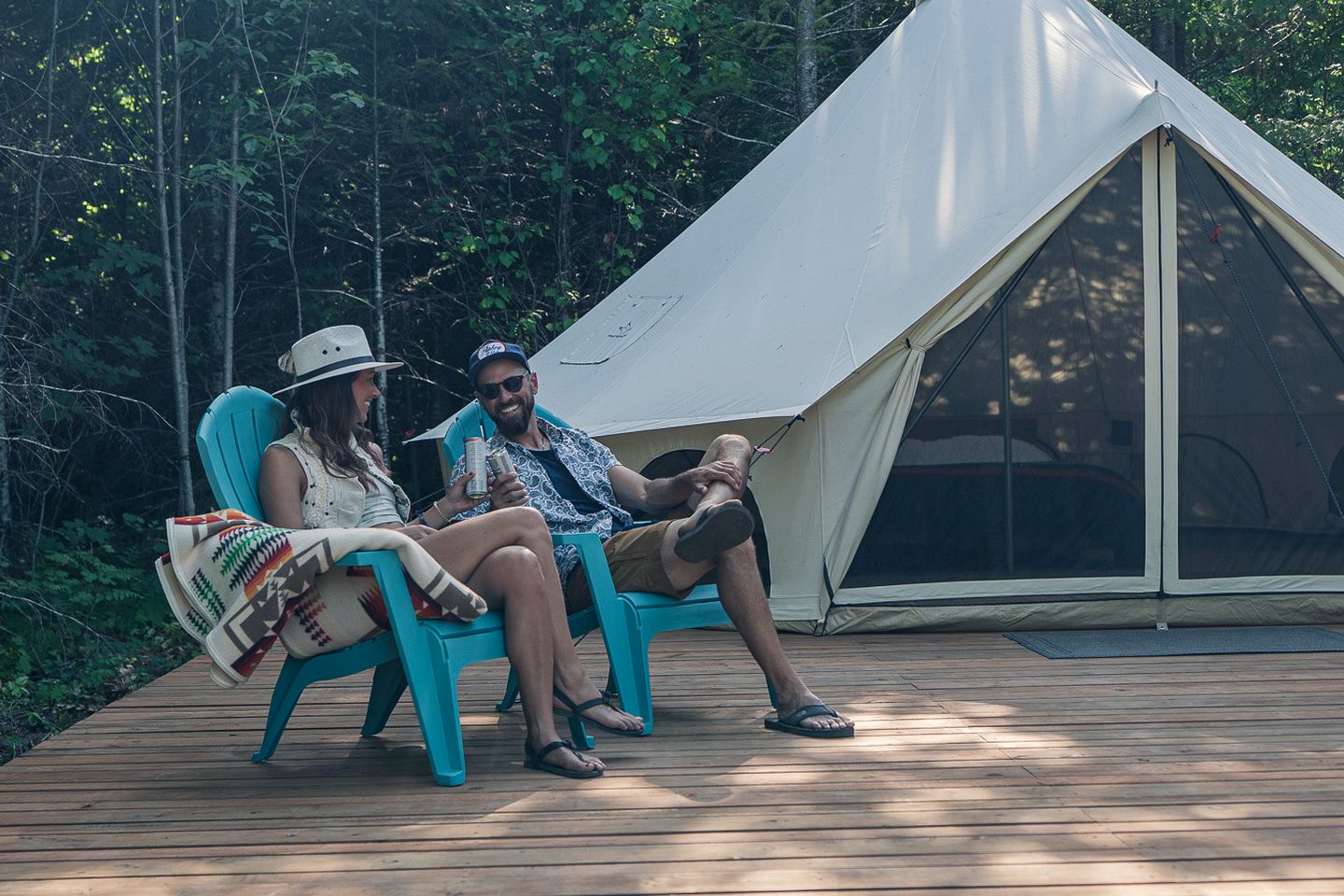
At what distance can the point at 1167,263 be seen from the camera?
4246mm

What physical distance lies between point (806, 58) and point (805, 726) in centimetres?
527

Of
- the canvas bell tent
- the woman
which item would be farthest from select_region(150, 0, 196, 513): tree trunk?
the woman

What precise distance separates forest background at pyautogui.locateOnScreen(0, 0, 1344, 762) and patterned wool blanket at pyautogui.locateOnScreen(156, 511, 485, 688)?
2250 mm

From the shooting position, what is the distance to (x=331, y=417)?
2.82 metres

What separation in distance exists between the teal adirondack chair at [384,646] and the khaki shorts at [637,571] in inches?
14.3

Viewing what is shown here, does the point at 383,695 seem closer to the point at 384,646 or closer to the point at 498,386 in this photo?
the point at 384,646

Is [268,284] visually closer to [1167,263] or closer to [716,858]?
[1167,263]

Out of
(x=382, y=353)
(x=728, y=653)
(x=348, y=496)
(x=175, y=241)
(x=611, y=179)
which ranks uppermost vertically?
(x=611, y=179)

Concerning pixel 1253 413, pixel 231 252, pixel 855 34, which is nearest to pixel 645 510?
pixel 1253 413

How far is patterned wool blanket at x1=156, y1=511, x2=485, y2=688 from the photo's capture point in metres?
2.44

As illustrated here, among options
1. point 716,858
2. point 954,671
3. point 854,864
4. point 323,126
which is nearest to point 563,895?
point 716,858

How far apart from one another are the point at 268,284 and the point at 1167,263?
450 centimetres

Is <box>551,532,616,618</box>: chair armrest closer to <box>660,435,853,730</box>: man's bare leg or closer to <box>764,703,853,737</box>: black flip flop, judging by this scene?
<box>660,435,853,730</box>: man's bare leg

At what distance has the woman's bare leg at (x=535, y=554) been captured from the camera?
2.62 m
